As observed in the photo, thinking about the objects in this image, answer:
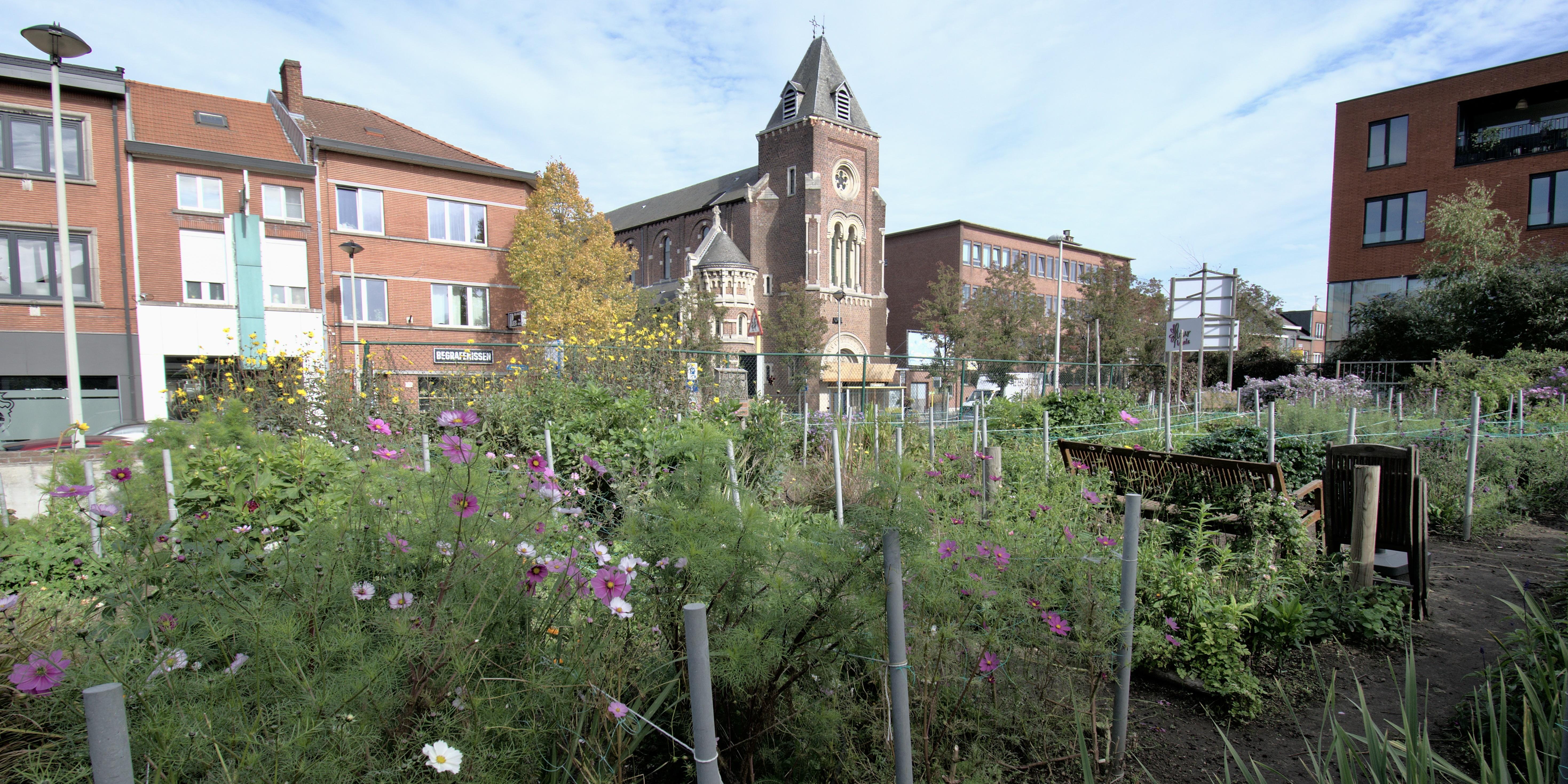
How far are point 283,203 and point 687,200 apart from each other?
33140mm

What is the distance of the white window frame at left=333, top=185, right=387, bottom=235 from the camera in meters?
23.1

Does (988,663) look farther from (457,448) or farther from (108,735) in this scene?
(108,735)

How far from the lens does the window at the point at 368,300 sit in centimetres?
2284

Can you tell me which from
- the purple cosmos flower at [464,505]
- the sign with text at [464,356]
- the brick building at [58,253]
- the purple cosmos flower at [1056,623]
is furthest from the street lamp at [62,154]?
the purple cosmos flower at [1056,623]

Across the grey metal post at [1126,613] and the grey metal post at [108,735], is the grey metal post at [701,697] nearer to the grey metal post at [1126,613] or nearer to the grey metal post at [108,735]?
the grey metal post at [108,735]

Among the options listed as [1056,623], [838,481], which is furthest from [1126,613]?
[838,481]

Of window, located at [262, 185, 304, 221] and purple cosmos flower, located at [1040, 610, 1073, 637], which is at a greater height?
window, located at [262, 185, 304, 221]

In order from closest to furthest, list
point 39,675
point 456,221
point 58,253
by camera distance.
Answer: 1. point 39,675
2. point 58,253
3. point 456,221

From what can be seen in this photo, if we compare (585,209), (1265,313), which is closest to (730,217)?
(585,209)

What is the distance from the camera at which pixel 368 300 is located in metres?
23.4

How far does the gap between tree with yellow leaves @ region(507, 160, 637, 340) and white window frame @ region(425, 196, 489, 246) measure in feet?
3.57

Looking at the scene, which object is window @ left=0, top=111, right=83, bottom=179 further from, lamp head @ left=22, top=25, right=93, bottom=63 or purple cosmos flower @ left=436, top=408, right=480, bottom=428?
purple cosmos flower @ left=436, top=408, right=480, bottom=428

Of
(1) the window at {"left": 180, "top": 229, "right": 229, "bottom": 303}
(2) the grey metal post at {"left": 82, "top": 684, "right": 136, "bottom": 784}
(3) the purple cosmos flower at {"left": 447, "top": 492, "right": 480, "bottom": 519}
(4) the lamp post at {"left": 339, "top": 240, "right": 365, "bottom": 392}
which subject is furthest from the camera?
(1) the window at {"left": 180, "top": 229, "right": 229, "bottom": 303}

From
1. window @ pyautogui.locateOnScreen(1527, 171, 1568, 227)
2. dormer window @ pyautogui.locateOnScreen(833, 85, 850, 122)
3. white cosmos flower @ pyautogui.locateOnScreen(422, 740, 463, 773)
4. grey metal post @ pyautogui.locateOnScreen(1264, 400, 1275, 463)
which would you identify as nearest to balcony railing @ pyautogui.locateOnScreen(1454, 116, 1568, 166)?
window @ pyautogui.locateOnScreen(1527, 171, 1568, 227)
